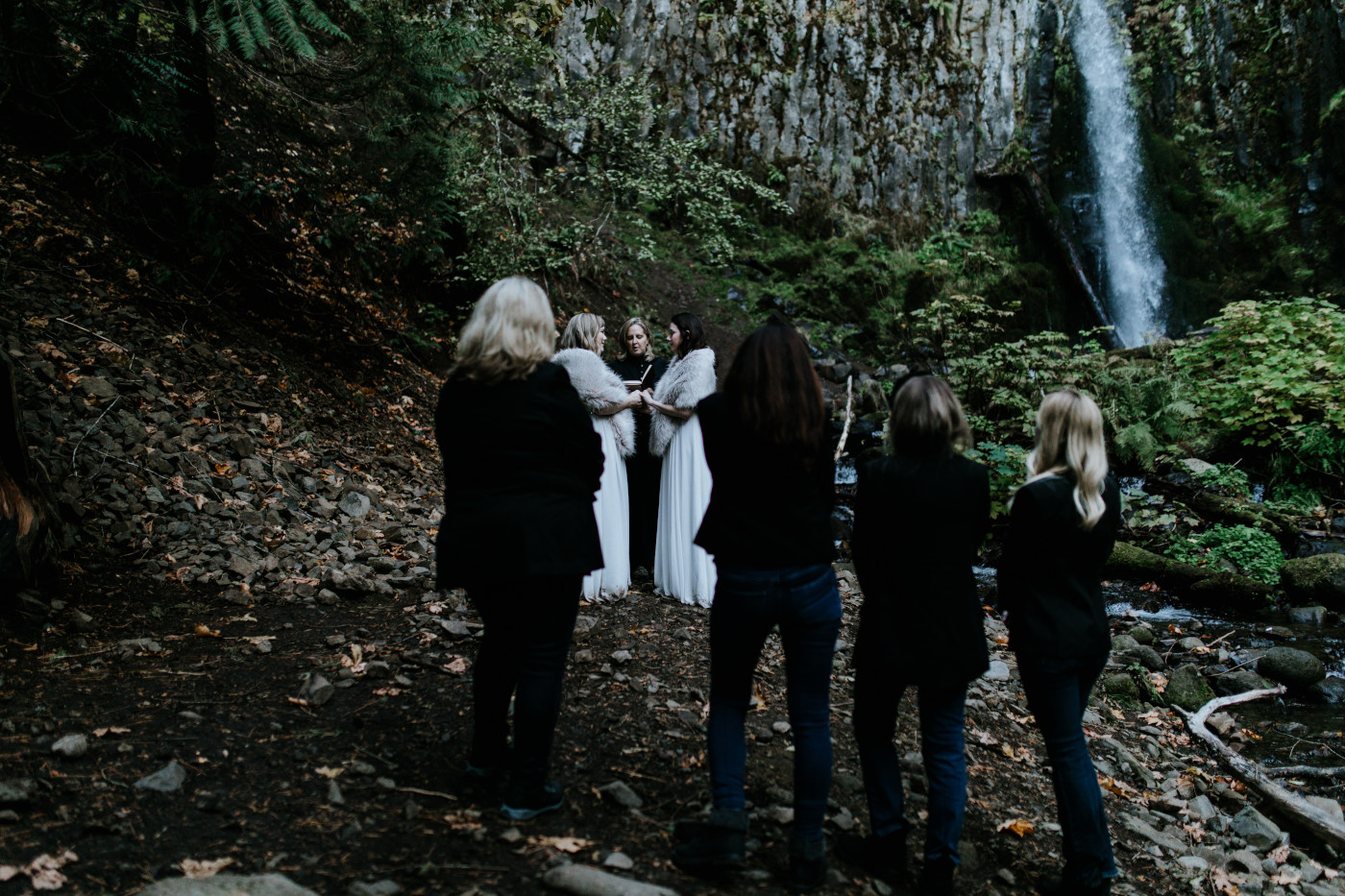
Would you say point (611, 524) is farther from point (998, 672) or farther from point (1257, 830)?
point (1257, 830)

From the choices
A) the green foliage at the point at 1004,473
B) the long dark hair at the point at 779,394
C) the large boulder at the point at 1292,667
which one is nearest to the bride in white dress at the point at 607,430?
the long dark hair at the point at 779,394

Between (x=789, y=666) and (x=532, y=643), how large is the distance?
→ 0.98m

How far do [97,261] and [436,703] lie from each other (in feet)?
21.8

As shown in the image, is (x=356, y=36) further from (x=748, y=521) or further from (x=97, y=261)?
(x=748, y=521)

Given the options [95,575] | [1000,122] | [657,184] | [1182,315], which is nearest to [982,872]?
[95,575]

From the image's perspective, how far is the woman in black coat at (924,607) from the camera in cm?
298

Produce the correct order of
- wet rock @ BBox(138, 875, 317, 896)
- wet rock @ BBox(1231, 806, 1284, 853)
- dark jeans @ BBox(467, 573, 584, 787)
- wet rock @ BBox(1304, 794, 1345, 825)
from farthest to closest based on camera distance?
wet rock @ BBox(1304, 794, 1345, 825), wet rock @ BBox(1231, 806, 1284, 853), dark jeans @ BBox(467, 573, 584, 787), wet rock @ BBox(138, 875, 317, 896)

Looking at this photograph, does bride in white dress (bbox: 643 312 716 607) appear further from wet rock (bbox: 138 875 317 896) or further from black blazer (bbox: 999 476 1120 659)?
wet rock (bbox: 138 875 317 896)

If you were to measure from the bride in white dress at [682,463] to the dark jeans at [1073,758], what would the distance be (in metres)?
2.79

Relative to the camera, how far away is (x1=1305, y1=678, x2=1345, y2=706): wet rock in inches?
280

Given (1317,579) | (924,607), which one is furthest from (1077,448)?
(1317,579)

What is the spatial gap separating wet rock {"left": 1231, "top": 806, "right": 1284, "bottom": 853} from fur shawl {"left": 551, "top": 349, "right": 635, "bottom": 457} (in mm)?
4737

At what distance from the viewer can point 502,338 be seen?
2.90 m

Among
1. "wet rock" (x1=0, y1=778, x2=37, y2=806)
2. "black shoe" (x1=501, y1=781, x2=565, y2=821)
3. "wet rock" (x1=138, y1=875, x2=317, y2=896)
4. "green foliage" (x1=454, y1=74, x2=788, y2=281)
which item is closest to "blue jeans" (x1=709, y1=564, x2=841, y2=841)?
"black shoe" (x1=501, y1=781, x2=565, y2=821)
